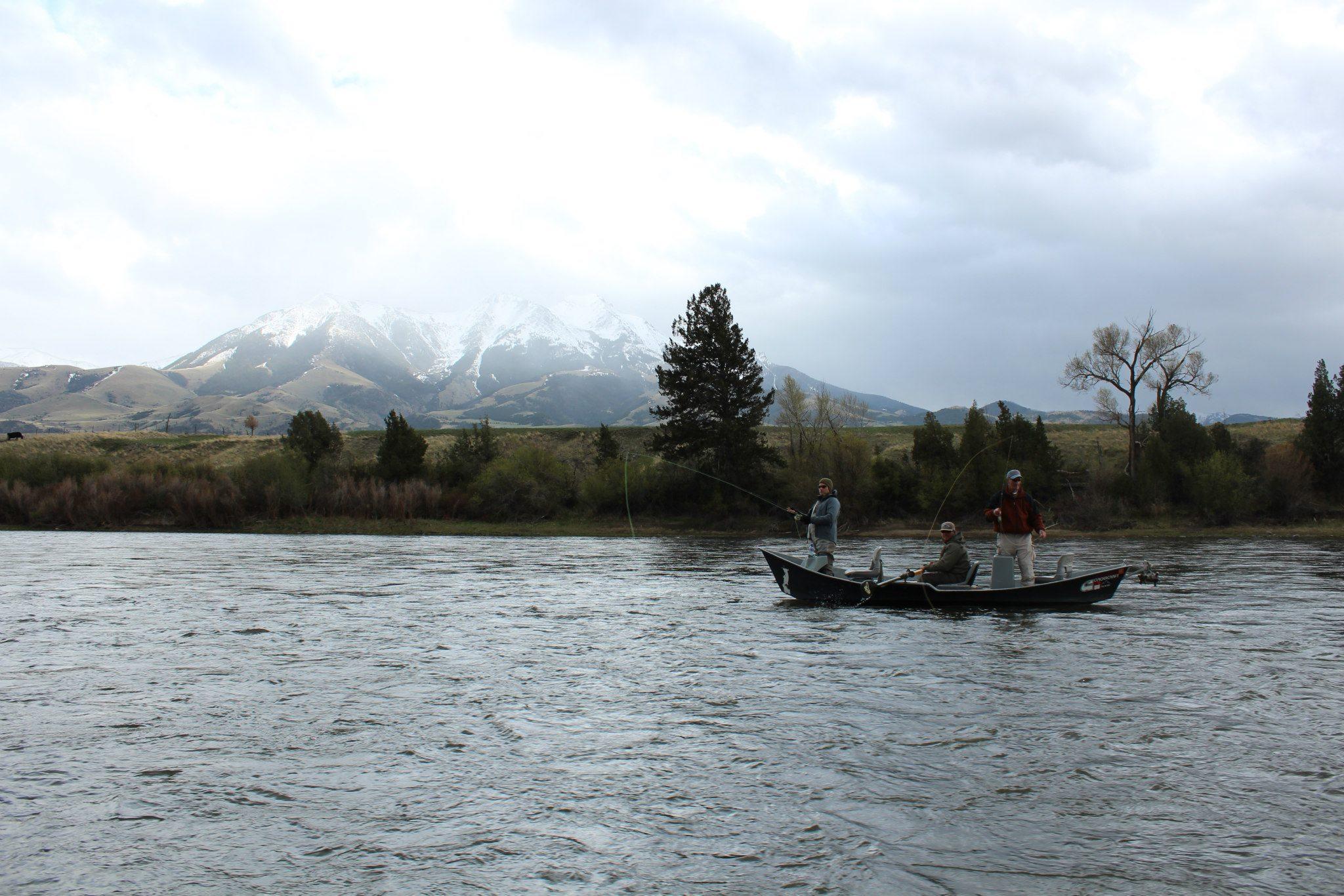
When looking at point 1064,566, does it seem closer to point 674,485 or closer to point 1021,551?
point 1021,551

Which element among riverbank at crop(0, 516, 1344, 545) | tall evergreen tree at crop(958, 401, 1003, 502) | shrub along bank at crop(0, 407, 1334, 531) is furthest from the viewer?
tall evergreen tree at crop(958, 401, 1003, 502)

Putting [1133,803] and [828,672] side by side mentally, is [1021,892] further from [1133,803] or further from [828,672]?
[828,672]

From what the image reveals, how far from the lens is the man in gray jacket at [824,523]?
66.2 ft

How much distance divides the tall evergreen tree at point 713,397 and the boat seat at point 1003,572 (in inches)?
1624

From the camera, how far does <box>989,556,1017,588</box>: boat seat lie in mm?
19234

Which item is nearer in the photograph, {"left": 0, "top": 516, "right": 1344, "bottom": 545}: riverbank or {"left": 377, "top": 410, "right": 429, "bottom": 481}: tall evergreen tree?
{"left": 0, "top": 516, "right": 1344, "bottom": 545}: riverbank

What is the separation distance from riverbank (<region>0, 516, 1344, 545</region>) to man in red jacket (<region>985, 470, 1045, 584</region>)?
33.7 meters

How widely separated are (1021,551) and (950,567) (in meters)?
1.49

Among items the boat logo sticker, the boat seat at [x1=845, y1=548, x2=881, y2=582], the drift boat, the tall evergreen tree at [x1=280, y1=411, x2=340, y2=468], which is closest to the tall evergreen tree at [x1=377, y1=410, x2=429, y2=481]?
the tall evergreen tree at [x1=280, y1=411, x2=340, y2=468]

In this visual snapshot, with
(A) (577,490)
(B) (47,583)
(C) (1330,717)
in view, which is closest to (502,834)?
(C) (1330,717)

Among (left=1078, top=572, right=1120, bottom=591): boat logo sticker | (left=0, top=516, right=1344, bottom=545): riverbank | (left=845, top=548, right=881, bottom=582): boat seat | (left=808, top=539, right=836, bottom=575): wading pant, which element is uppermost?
(left=808, top=539, right=836, bottom=575): wading pant

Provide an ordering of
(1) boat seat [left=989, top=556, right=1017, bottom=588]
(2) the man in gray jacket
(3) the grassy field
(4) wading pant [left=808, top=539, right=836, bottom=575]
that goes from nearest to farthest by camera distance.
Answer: (1) boat seat [left=989, top=556, right=1017, bottom=588] → (2) the man in gray jacket → (4) wading pant [left=808, top=539, right=836, bottom=575] → (3) the grassy field

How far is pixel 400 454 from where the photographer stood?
7069 cm

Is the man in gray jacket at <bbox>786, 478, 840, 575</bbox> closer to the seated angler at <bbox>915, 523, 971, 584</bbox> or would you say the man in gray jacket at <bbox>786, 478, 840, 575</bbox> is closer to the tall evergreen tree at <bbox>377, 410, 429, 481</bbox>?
the seated angler at <bbox>915, 523, 971, 584</bbox>
